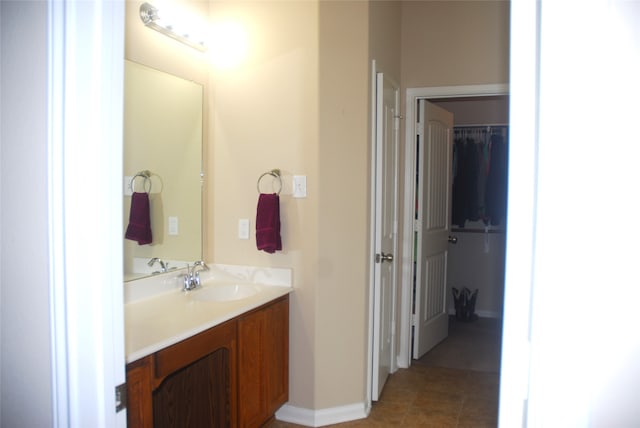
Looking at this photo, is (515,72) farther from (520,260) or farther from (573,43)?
(520,260)

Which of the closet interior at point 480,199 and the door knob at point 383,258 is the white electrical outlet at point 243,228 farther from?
the closet interior at point 480,199

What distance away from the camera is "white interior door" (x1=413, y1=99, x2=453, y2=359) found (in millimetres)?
3545

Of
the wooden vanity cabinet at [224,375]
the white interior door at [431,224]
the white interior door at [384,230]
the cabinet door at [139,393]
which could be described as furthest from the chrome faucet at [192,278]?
the white interior door at [431,224]

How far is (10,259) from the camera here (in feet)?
3.01

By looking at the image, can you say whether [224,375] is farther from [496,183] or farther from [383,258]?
[496,183]

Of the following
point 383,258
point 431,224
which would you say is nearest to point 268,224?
point 383,258

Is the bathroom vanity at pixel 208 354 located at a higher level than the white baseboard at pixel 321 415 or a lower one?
higher

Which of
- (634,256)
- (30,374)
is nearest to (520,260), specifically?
(634,256)

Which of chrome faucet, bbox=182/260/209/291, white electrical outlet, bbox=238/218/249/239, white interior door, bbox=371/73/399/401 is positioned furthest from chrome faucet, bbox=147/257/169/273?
white interior door, bbox=371/73/399/401

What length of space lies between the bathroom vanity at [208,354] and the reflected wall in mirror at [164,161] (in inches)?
7.7

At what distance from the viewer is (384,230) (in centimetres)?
296

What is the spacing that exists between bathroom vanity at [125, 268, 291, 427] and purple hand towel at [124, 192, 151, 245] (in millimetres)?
255

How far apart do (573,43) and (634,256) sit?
1.10ft

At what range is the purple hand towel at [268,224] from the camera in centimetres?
253
